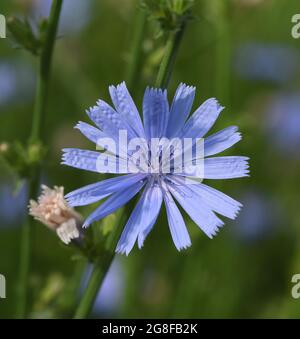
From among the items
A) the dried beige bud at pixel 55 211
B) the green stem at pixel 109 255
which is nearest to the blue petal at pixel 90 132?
the green stem at pixel 109 255

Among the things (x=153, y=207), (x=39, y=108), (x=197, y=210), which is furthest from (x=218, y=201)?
(x=39, y=108)

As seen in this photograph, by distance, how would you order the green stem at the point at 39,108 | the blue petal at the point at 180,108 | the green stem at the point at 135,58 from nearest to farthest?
the blue petal at the point at 180,108
the green stem at the point at 39,108
the green stem at the point at 135,58

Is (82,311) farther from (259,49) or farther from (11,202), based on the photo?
(259,49)

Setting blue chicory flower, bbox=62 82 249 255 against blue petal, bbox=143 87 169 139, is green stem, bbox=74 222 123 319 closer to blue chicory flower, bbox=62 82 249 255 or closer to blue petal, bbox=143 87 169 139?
blue chicory flower, bbox=62 82 249 255

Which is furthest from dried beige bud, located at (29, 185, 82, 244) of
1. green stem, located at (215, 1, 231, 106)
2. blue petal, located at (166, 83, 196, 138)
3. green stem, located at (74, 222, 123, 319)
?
green stem, located at (215, 1, 231, 106)

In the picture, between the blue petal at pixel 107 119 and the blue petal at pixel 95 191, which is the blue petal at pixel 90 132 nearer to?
the blue petal at pixel 107 119
